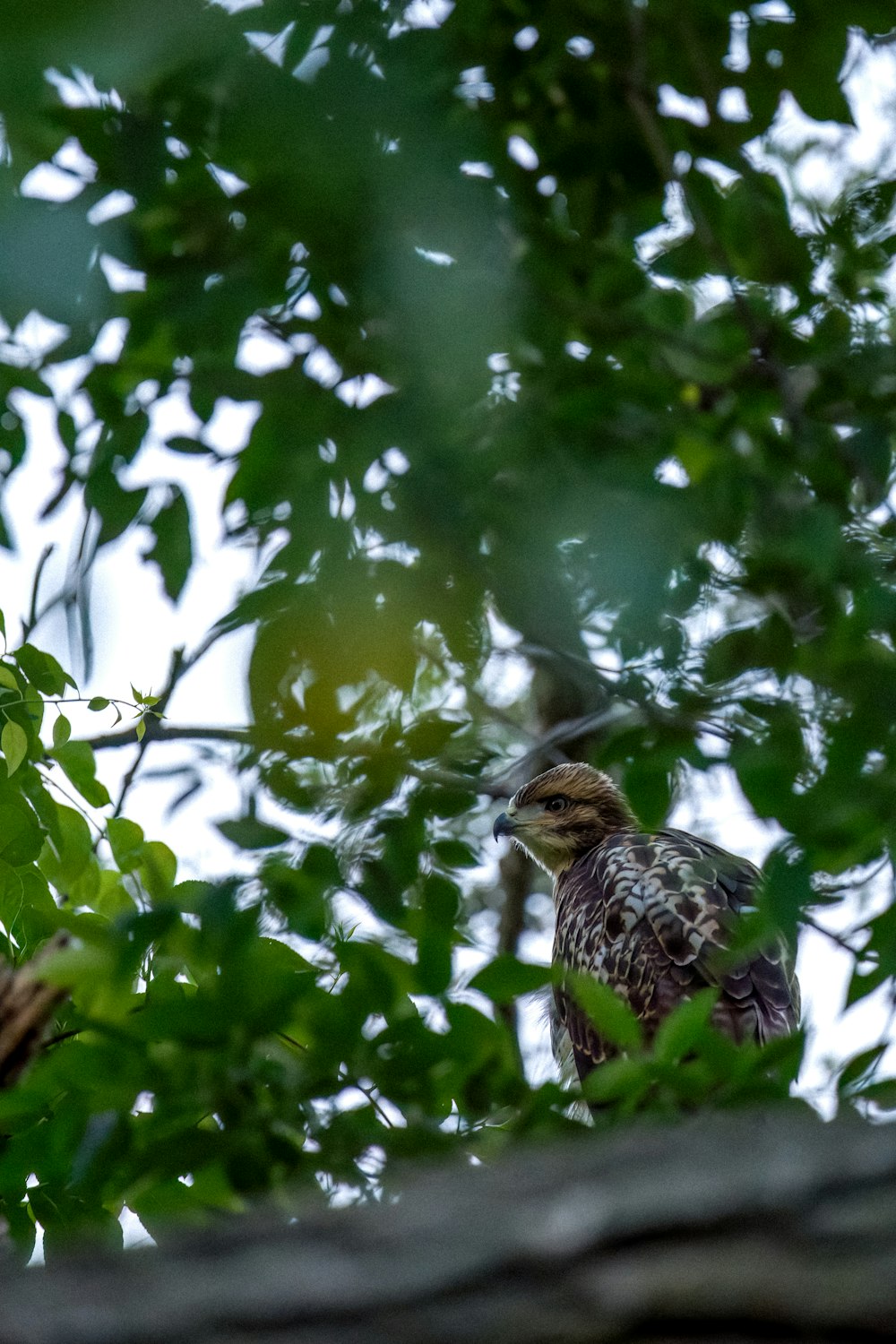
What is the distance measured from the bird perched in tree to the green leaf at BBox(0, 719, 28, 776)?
2.24 metres

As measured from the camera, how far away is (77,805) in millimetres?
4004

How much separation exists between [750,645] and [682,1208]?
6.74ft

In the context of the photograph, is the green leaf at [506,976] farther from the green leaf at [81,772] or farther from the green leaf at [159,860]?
the green leaf at [81,772]

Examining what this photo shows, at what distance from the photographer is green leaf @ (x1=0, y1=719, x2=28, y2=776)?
356cm

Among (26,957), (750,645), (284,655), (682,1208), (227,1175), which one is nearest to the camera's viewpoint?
(682,1208)

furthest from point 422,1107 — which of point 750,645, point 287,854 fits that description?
point 750,645

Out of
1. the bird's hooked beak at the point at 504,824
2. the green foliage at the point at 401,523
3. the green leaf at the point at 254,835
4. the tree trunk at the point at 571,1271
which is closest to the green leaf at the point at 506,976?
the green foliage at the point at 401,523

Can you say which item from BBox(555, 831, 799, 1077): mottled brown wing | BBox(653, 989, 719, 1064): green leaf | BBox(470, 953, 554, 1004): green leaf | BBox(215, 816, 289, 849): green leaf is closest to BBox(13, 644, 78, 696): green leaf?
BBox(215, 816, 289, 849): green leaf

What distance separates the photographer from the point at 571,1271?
3.84 feet

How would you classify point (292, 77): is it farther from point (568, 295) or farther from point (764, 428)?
point (764, 428)

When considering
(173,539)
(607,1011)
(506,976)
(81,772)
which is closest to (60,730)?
(81,772)

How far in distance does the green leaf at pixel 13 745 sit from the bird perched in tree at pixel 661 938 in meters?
2.24

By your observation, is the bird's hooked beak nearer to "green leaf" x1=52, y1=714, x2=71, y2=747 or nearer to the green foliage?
the green foliage

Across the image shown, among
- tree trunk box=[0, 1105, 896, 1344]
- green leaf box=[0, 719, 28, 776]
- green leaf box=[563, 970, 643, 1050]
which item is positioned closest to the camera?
tree trunk box=[0, 1105, 896, 1344]
